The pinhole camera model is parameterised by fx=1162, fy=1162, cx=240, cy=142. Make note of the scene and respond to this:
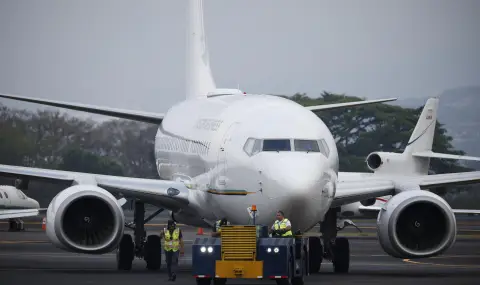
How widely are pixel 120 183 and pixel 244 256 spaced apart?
277 inches

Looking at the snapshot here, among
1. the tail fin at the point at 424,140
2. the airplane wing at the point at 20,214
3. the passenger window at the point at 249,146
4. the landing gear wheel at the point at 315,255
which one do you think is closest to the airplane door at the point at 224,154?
the passenger window at the point at 249,146

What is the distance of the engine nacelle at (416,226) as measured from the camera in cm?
2819

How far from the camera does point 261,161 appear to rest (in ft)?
84.1

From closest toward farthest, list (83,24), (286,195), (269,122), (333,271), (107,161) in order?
(286,195)
(269,122)
(333,271)
(107,161)
(83,24)

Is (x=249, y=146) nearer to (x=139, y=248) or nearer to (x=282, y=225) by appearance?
(x=282, y=225)

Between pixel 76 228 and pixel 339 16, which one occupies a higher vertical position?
pixel 339 16

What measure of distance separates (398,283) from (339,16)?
5299 inches

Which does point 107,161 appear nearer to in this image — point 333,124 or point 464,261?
point 333,124

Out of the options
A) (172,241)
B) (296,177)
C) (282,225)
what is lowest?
(172,241)

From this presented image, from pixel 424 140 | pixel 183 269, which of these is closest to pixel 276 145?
pixel 183 269

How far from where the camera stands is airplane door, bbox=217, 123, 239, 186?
27.1 metres

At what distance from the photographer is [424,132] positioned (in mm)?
61562

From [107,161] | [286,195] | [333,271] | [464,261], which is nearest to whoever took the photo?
[286,195]

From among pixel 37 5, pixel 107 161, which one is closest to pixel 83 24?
pixel 37 5
